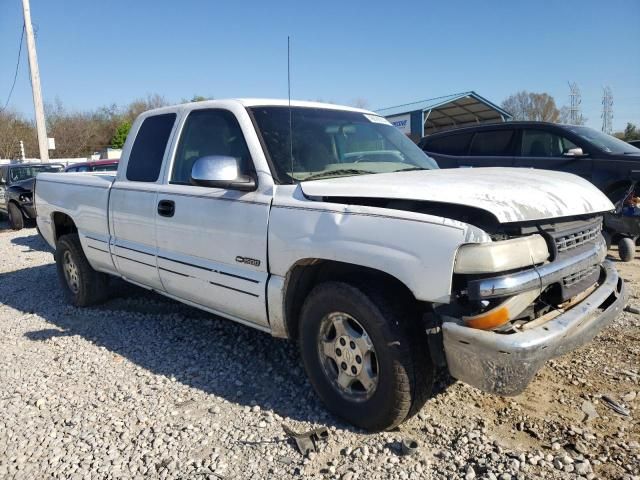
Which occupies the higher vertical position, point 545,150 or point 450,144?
point 450,144

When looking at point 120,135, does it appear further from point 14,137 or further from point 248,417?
point 248,417

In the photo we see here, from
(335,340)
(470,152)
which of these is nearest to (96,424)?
(335,340)

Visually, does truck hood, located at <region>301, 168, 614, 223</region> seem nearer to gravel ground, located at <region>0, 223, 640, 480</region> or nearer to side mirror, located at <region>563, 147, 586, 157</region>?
gravel ground, located at <region>0, 223, 640, 480</region>

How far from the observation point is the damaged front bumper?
2.32 metres

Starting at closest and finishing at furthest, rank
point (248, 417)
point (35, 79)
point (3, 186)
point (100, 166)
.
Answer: point (248, 417), point (100, 166), point (3, 186), point (35, 79)

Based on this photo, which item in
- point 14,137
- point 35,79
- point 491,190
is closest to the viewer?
point 491,190

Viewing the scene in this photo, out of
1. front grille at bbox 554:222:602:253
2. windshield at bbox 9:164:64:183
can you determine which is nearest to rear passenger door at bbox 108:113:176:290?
front grille at bbox 554:222:602:253

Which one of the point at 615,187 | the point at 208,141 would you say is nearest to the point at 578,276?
the point at 208,141

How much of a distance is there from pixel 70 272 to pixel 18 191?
8591 mm

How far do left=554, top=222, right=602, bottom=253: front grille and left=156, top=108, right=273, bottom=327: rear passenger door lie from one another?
167cm

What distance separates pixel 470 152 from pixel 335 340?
659cm

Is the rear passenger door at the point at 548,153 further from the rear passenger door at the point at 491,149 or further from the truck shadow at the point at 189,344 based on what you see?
the truck shadow at the point at 189,344

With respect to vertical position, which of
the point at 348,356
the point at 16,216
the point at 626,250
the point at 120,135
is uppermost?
the point at 120,135

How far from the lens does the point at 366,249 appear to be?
2.65 m
